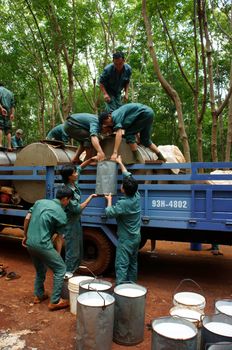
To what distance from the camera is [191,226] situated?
4570 millimetres

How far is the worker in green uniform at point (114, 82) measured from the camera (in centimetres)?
610

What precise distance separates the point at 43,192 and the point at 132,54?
39.4 ft

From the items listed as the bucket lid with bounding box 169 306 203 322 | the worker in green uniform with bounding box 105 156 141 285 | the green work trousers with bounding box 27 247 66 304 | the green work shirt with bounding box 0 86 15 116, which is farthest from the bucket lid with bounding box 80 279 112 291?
the green work shirt with bounding box 0 86 15 116

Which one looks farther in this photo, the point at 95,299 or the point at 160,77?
the point at 160,77

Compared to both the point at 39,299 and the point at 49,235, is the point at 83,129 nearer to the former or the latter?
the point at 49,235

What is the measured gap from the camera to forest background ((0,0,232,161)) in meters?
9.19

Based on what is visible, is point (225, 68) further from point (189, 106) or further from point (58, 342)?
point (58, 342)

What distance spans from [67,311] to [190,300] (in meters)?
1.50

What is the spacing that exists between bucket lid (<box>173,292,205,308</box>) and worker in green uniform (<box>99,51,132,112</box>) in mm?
3669

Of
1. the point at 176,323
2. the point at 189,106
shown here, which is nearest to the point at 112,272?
the point at 176,323

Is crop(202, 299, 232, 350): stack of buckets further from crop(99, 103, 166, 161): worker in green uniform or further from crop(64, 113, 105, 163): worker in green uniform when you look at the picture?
crop(64, 113, 105, 163): worker in green uniform

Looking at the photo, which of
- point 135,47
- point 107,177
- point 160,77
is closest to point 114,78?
point 107,177

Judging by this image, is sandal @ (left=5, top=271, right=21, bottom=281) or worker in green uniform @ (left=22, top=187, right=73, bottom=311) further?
sandal @ (left=5, top=271, right=21, bottom=281)

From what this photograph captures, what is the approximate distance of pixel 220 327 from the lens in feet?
9.40
